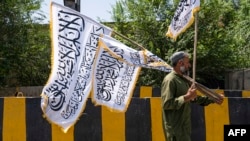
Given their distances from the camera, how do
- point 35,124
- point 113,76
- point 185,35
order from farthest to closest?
point 185,35 → point 35,124 → point 113,76

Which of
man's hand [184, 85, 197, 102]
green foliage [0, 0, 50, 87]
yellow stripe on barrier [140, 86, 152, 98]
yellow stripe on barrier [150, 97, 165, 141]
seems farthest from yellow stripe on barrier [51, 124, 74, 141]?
green foliage [0, 0, 50, 87]

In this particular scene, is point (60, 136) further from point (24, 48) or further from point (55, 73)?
point (24, 48)

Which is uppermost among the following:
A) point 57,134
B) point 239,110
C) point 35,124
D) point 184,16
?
point 184,16

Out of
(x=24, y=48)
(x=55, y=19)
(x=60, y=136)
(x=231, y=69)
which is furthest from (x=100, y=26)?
(x=231, y=69)

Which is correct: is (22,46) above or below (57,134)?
above

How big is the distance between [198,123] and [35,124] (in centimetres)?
224

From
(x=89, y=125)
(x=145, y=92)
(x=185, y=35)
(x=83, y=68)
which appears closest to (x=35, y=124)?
(x=89, y=125)

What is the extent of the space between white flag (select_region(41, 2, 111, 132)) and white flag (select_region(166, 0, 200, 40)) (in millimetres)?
1033

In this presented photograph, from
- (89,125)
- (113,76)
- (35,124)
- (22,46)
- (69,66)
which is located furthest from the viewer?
(22,46)

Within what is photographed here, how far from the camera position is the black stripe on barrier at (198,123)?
696 centimetres

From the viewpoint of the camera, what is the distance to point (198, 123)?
275 inches

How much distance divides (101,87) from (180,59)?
108 cm

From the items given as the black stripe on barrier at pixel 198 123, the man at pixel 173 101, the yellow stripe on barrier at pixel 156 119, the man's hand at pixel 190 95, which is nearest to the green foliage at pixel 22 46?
the yellow stripe on barrier at pixel 156 119

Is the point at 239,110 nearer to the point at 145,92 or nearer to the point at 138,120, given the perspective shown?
the point at 138,120
